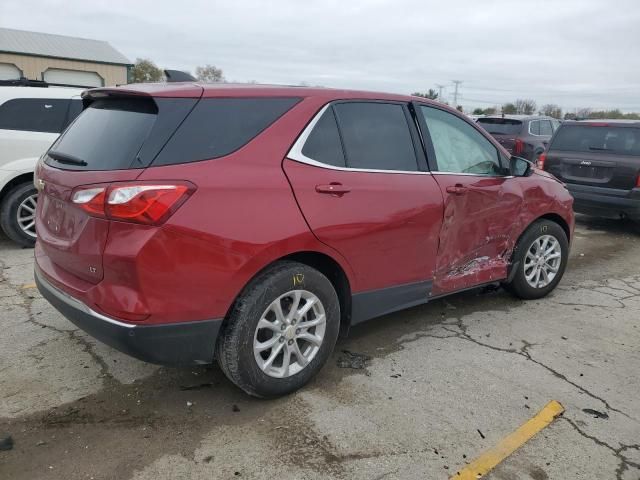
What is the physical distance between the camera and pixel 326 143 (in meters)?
3.22

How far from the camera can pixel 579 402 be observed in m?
3.26

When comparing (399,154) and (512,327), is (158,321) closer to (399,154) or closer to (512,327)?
(399,154)

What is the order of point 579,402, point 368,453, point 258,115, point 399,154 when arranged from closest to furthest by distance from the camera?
point 368,453 → point 258,115 → point 579,402 → point 399,154

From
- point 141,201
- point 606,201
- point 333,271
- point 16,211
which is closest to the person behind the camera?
point 141,201

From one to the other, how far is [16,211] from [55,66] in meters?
31.6

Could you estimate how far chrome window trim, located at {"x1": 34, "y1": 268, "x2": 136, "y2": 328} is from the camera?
103 inches

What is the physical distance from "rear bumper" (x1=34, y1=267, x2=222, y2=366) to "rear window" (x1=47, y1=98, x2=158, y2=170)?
2.46ft

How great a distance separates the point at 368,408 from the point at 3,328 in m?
2.78

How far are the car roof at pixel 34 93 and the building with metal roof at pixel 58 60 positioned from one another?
94.0 ft

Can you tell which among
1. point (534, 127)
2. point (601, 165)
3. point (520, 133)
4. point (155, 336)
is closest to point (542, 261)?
point (155, 336)

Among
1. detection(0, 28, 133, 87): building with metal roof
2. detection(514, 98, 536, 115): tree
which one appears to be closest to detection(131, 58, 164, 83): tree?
detection(0, 28, 133, 87): building with metal roof

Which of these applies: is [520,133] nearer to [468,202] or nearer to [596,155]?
[596,155]

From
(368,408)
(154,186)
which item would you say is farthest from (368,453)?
(154,186)

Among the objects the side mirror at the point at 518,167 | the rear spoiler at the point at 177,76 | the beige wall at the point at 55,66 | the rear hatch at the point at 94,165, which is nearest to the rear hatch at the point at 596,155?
the side mirror at the point at 518,167
